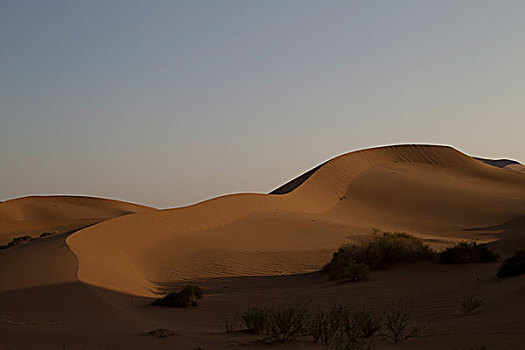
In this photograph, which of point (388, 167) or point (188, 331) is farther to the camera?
point (388, 167)

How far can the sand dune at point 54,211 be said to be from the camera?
45.6m

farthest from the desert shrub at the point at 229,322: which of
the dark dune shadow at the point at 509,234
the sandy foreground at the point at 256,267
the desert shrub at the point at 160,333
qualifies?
the dark dune shadow at the point at 509,234

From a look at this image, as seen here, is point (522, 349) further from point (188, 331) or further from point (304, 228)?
point (304, 228)

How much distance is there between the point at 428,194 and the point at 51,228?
30039 millimetres

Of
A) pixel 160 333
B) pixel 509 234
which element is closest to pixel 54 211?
pixel 509 234

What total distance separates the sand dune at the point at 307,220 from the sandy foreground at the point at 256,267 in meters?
0.09

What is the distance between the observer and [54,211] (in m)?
63.9

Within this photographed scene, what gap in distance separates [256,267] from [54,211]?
52.7m

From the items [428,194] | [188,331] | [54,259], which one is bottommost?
[188,331]

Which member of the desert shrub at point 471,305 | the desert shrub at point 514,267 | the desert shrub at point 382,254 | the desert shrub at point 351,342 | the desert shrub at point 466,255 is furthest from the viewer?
the desert shrub at point 382,254

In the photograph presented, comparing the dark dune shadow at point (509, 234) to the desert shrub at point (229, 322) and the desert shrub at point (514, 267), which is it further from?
the desert shrub at point (229, 322)

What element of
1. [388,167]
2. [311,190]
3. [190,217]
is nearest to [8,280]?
[190,217]

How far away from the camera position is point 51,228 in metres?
43.2

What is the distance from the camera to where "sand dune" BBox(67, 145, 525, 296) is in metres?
17.2
